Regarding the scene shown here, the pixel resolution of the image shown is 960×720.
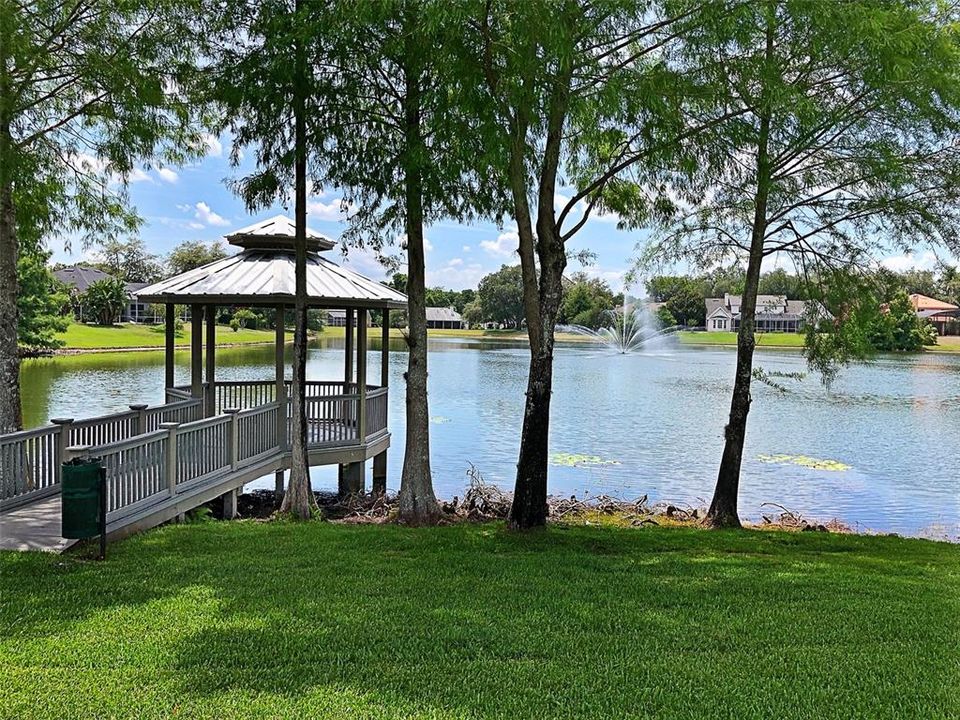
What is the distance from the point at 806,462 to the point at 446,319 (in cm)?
7913

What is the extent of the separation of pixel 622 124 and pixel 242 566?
5.34 meters

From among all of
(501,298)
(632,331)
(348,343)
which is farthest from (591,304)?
(348,343)

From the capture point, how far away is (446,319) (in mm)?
94000

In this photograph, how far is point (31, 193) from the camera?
841 centimetres

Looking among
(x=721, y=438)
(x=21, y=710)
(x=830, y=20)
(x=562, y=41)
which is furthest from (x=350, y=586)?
(x=721, y=438)

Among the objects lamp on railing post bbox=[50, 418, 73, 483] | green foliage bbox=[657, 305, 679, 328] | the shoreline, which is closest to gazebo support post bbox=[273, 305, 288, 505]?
lamp on railing post bbox=[50, 418, 73, 483]

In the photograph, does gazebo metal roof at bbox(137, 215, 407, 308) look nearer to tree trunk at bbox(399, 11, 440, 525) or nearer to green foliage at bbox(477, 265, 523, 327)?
tree trunk at bbox(399, 11, 440, 525)

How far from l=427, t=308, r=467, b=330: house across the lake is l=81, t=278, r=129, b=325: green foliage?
128ft

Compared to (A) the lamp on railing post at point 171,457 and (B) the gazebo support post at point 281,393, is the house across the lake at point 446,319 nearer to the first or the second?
(B) the gazebo support post at point 281,393

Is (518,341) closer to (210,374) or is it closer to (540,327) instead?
(210,374)

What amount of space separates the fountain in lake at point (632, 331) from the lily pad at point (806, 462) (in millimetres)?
35845

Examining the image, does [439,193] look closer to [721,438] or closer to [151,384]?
[721,438]

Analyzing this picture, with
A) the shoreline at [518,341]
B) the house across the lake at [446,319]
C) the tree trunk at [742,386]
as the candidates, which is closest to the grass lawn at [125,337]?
the shoreline at [518,341]

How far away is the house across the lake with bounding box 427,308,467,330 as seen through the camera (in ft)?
308
